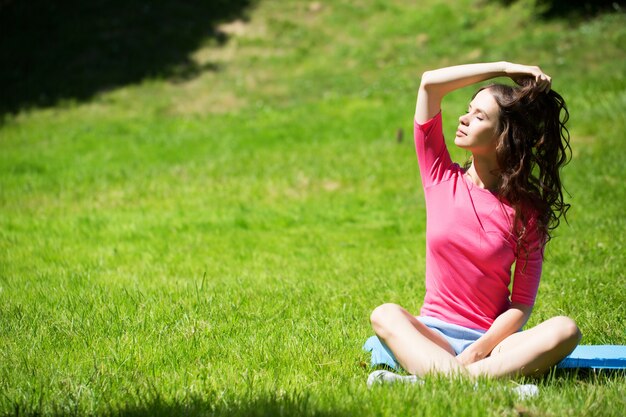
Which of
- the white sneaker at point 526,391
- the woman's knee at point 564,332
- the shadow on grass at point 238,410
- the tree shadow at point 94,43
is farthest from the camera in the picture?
the tree shadow at point 94,43

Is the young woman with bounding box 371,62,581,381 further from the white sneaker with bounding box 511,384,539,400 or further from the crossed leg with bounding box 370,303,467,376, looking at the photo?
the white sneaker with bounding box 511,384,539,400

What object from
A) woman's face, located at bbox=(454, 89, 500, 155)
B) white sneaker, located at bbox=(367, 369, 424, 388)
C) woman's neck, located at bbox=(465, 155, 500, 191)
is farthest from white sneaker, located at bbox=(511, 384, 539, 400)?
woman's face, located at bbox=(454, 89, 500, 155)

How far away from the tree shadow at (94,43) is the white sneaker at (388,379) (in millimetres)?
14728

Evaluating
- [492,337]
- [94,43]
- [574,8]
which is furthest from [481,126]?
[94,43]

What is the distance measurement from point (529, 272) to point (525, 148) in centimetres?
66

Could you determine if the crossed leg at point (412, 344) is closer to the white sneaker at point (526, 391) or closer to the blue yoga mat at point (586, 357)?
the blue yoga mat at point (586, 357)

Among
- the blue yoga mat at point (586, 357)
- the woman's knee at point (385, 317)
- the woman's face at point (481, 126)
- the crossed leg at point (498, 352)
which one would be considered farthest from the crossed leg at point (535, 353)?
the woman's face at point (481, 126)

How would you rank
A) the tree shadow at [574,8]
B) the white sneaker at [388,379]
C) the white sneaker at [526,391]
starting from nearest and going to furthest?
1. the white sneaker at [526,391]
2. the white sneaker at [388,379]
3. the tree shadow at [574,8]

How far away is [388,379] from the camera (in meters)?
3.56

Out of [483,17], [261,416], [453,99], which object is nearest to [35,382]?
[261,416]

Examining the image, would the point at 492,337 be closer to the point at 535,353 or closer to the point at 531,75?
the point at 535,353

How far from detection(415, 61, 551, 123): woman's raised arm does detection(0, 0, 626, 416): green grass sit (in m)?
1.44

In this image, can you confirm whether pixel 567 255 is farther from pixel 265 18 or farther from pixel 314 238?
pixel 265 18

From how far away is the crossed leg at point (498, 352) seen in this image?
11.9ft
